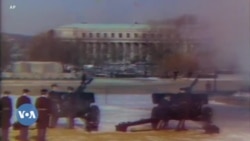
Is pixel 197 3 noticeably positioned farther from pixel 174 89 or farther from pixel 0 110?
pixel 0 110

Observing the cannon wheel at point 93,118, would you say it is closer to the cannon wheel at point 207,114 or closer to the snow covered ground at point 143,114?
the snow covered ground at point 143,114

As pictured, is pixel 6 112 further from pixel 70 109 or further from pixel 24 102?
pixel 70 109

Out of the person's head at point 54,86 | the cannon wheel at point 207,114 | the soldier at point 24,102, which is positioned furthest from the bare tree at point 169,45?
the soldier at point 24,102

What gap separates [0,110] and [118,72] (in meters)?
0.60

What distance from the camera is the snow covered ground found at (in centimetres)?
201

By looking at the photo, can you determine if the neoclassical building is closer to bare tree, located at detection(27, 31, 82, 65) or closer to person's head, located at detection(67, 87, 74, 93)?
bare tree, located at detection(27, 31, 82, 65)

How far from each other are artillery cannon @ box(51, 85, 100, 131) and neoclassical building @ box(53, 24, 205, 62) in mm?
209

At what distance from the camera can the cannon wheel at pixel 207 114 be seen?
2057mm

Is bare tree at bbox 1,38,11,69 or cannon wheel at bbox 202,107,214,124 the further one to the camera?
cannon wheel at bbox 202,107,214,124

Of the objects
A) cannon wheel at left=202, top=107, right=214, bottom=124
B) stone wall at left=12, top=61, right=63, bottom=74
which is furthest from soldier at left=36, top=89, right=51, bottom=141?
cannon wheel at left=202, top=107, right=214, bottom=124

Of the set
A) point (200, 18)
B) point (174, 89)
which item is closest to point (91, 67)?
point (174, 89)

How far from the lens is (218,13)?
2.03 metres

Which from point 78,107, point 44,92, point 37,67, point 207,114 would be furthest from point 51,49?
point 207,114

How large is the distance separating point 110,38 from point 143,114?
0.41 m
